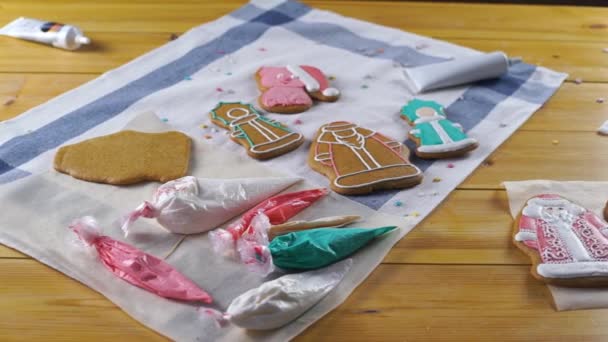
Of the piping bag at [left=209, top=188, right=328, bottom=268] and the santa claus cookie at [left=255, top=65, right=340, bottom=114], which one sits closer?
the piping bag at [left=209, top=188, right=328, bottom=268]

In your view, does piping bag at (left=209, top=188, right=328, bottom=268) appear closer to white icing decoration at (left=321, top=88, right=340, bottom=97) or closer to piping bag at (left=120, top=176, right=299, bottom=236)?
piping bag at (left=120, top=176, right=299, bottom=236)

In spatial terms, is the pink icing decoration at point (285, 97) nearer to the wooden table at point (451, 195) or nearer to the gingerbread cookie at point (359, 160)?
the gingerbread cookie at point (359, 160)

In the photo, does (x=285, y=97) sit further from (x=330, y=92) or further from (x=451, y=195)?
(x=451, y=195)

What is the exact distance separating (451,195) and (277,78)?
38cm

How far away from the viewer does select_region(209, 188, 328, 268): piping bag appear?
0.76 meters

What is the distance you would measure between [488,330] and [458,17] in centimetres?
83

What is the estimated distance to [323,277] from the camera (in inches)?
28.7

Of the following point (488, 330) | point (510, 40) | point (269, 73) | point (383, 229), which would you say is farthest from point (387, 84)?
point (488, 330)

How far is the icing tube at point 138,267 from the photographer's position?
0.71 metres

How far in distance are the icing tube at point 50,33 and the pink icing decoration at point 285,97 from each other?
371 millimetres

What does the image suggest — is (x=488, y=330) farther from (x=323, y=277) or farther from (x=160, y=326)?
(x=160, y=326)

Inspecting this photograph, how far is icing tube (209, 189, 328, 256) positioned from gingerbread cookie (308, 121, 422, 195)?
38 mm

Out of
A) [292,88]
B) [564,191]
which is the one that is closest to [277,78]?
[292,88]

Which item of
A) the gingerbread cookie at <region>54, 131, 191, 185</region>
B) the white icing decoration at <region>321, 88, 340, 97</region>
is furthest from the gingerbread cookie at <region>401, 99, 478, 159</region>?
the gingerbread cookie at <region>54, 131, 191, 185</region>
